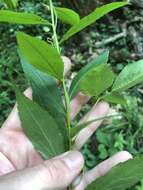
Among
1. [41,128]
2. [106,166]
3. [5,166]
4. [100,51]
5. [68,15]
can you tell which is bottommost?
[100,51]

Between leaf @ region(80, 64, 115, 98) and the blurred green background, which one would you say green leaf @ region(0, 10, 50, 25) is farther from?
the blurred green background

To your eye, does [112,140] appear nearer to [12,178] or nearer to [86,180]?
[86,180]

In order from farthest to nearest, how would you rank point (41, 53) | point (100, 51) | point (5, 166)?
point (100, 51)
point (5, 166)
point (41, 53)

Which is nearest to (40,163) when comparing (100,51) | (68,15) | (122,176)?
(122,176)

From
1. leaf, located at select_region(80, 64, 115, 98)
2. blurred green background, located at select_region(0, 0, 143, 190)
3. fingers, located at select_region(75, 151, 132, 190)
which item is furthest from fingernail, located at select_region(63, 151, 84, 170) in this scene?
blurred green background, located at select_region(0, 0, 143, 190)

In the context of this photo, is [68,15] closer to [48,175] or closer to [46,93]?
[46,93]

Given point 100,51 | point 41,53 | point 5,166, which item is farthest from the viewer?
point 100,51

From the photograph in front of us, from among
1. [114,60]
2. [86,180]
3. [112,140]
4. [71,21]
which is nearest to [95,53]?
[114,60]
